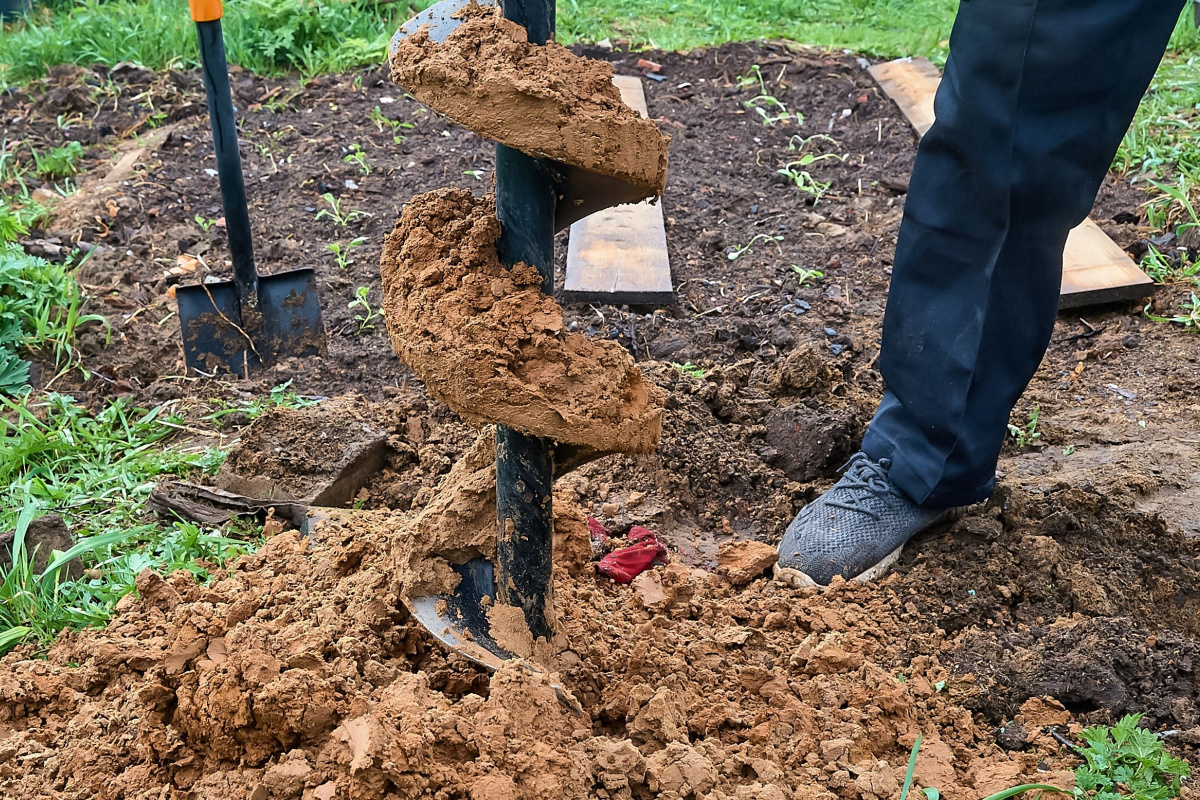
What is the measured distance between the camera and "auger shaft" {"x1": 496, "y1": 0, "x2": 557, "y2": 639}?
1.49 m

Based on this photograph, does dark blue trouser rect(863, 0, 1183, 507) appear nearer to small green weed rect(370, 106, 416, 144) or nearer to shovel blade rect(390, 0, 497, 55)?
shovel blade rect(390, 0, 497, 55)

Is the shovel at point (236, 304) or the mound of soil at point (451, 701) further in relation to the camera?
the shovel at point (236, 304)

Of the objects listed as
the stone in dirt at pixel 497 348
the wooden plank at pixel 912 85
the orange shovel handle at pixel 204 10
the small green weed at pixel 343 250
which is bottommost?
the small green weed at pixel 343 250

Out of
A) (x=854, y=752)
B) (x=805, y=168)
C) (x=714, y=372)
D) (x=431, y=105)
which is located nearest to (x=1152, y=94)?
(x=805, y=168)

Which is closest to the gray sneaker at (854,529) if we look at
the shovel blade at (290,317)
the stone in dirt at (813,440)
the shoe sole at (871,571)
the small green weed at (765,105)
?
the shoe sole at (871,571)

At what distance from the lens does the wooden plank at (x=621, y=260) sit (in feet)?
12.4

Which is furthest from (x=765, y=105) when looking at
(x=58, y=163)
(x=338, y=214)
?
(x=58, y=163)

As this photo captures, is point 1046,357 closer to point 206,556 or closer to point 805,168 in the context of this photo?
point 805,168

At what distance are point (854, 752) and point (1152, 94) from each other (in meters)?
4.97

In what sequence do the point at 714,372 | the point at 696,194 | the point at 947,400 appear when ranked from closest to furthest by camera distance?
the point at 947,400 → the point at 714,372 → the point at 696,194

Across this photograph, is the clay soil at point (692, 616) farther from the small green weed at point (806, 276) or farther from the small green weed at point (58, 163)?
the small green weed at point (58, 163)

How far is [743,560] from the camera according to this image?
7.77ft

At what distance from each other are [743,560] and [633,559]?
11.2 inches

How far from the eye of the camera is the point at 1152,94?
5.29 metres
